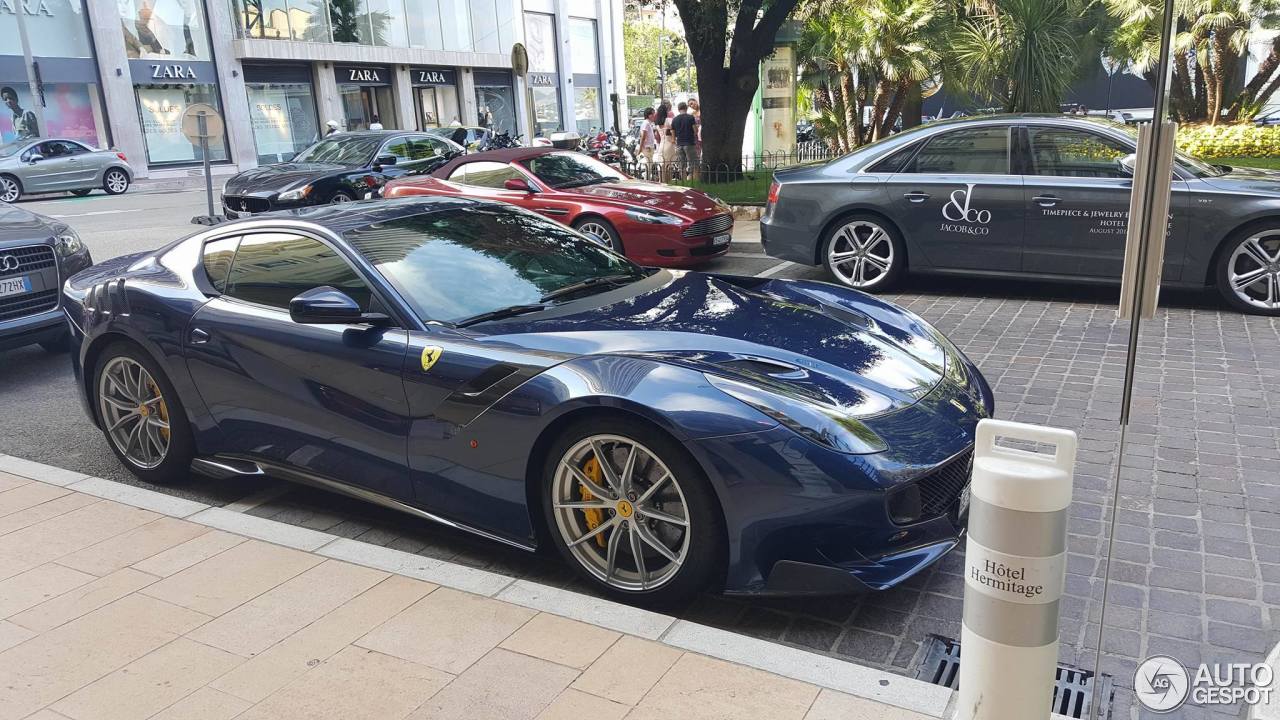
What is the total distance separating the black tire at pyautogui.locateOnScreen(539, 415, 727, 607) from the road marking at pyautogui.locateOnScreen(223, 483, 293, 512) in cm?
203

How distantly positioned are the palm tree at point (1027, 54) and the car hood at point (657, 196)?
765 cm

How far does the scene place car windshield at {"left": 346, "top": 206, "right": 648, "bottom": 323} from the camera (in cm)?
412

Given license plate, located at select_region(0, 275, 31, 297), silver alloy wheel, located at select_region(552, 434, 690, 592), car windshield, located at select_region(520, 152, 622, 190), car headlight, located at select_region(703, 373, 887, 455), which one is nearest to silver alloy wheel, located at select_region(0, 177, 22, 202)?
car windshield, located at select_region(520, 152, 622, 190)

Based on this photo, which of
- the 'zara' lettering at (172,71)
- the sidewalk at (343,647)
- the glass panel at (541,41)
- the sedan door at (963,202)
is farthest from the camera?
the glass panel at (541,41)

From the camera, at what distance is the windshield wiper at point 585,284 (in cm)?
429

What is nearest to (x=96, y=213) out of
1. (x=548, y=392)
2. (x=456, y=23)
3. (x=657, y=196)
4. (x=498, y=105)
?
(x=657, y=196)

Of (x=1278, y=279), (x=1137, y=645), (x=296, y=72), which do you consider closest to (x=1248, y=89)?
(x=1278, y=279)

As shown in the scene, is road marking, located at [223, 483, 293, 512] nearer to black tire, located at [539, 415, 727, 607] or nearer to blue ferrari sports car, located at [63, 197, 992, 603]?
blue ferrari sports car, located at [63, 197, 992, 603]

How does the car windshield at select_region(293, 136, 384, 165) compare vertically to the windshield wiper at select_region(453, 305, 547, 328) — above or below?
above

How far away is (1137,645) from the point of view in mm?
3092

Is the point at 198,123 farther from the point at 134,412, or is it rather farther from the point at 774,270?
the point at 134,412

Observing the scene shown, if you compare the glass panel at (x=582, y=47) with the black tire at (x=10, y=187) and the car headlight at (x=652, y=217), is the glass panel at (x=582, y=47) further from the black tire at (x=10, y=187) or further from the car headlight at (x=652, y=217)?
the car headlight at (x=652, y=217)

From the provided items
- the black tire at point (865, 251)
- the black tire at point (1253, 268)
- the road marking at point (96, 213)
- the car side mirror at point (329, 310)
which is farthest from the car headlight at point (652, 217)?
the road marking at point (96, 213)

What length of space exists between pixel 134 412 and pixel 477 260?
6.67 feet
